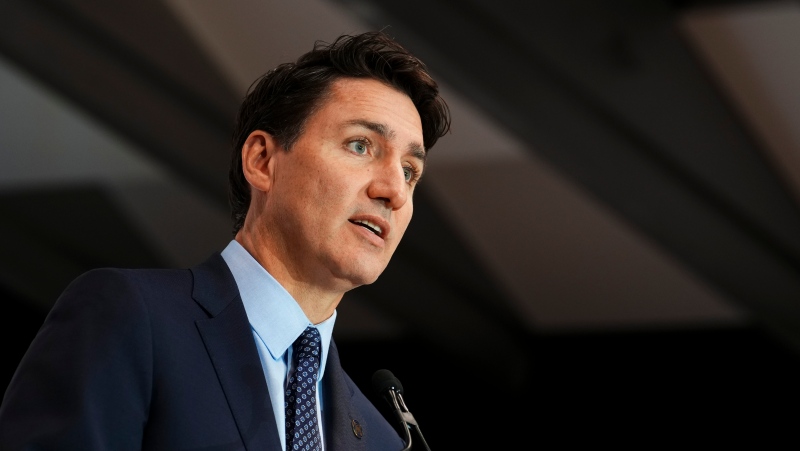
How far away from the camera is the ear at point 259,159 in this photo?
162cm

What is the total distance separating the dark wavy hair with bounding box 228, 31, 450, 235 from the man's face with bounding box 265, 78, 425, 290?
0.03m

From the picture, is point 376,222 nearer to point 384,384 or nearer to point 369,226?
point 369,226

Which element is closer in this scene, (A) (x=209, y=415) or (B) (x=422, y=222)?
(A) (x=209, y=415)

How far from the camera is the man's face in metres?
1.52

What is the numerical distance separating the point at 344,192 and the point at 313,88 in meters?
0.22

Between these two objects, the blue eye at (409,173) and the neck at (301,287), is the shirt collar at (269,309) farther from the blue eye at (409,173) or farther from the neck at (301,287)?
the blue eye at (409,173)

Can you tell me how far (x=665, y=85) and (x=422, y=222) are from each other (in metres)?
2.22

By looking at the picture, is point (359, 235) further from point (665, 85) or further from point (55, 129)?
point (55, 129)

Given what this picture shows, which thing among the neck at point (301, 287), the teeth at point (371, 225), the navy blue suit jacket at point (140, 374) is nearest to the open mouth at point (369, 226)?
the teeth at point (371, 225)

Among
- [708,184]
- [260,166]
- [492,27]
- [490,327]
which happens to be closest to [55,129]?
[490,327]

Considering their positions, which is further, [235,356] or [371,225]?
[371,225]

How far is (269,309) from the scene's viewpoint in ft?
4.91

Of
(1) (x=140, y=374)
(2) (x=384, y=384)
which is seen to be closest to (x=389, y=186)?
(2) (x=384, y=384)

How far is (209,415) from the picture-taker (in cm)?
131
